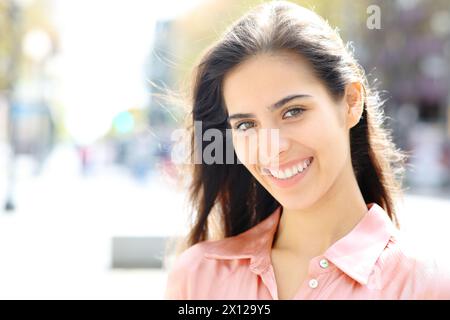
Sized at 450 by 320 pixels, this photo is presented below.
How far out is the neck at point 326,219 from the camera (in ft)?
5.08

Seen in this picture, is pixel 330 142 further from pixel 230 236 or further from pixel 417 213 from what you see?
pixel 417 213

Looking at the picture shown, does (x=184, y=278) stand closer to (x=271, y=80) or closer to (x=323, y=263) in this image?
(x=323, y=263)

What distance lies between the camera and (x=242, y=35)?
1552 millimetres

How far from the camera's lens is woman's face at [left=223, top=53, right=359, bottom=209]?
1.43 m

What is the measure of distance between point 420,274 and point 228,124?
59cm

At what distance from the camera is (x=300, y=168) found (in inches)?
56.7

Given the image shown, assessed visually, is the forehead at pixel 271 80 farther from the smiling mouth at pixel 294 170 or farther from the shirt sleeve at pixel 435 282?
the shirt sleeve at pixel 435 282

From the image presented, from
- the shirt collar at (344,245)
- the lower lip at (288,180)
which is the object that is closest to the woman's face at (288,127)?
the lower lip at (288,180)

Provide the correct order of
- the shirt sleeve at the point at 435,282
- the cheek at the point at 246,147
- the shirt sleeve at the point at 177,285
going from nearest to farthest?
the shirt sleeve at the point at 435,282 → the cheek at the point at 246,147 → the shirt sleeve at the point at 177,285

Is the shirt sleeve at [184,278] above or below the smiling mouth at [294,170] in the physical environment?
below

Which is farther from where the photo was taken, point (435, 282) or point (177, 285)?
point (177, 285)

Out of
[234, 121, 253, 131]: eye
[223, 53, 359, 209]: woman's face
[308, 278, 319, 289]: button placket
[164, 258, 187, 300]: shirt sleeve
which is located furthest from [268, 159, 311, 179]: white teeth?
[164, 258, 187, 300]: shirt sleeve

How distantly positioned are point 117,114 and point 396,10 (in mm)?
9323

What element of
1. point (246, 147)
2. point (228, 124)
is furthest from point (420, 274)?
point (228, 124)
